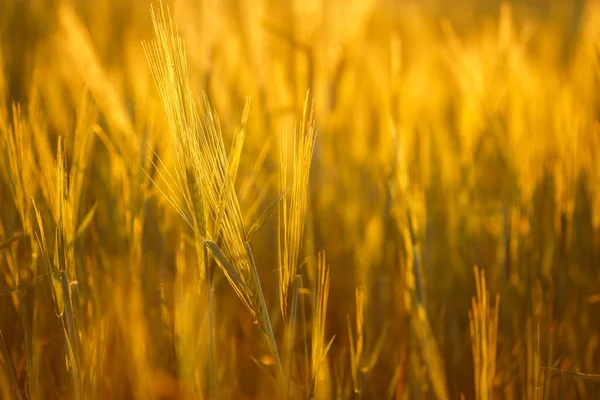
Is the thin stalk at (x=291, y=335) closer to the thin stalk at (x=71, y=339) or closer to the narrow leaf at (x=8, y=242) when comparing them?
the thin stalk at (x=71, y=339)

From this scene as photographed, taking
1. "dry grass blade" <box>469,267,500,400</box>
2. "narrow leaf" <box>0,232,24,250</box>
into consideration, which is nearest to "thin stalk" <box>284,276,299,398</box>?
"dry grass blade" <box>469,267,500,400</box>

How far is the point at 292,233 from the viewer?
19.2 inches

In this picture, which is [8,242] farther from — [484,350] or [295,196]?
[484,350]

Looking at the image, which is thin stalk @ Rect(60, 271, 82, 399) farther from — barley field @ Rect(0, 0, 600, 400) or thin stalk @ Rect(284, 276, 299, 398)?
thin stalk @ Rect(284, 276, 299, 398)

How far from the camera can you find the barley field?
0.51 metres

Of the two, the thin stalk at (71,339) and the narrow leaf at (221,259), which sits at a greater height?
the narrow leaf at (221,259)

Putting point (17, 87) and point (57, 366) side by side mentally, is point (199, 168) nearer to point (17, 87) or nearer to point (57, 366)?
point (57, 366)

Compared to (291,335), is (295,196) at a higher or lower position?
higher

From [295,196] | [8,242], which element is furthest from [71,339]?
[295,196]

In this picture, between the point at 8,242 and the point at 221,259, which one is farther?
the point at 8,242

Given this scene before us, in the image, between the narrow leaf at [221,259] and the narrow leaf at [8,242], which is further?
the narrow leaf at [8,242]

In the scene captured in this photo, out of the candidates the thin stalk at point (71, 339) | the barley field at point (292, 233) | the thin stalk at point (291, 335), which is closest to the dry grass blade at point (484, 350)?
the barley field at point (292, 233)

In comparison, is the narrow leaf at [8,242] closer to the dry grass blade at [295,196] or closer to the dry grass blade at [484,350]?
the dry grass blade at [295,196]

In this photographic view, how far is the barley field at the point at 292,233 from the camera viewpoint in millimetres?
514
